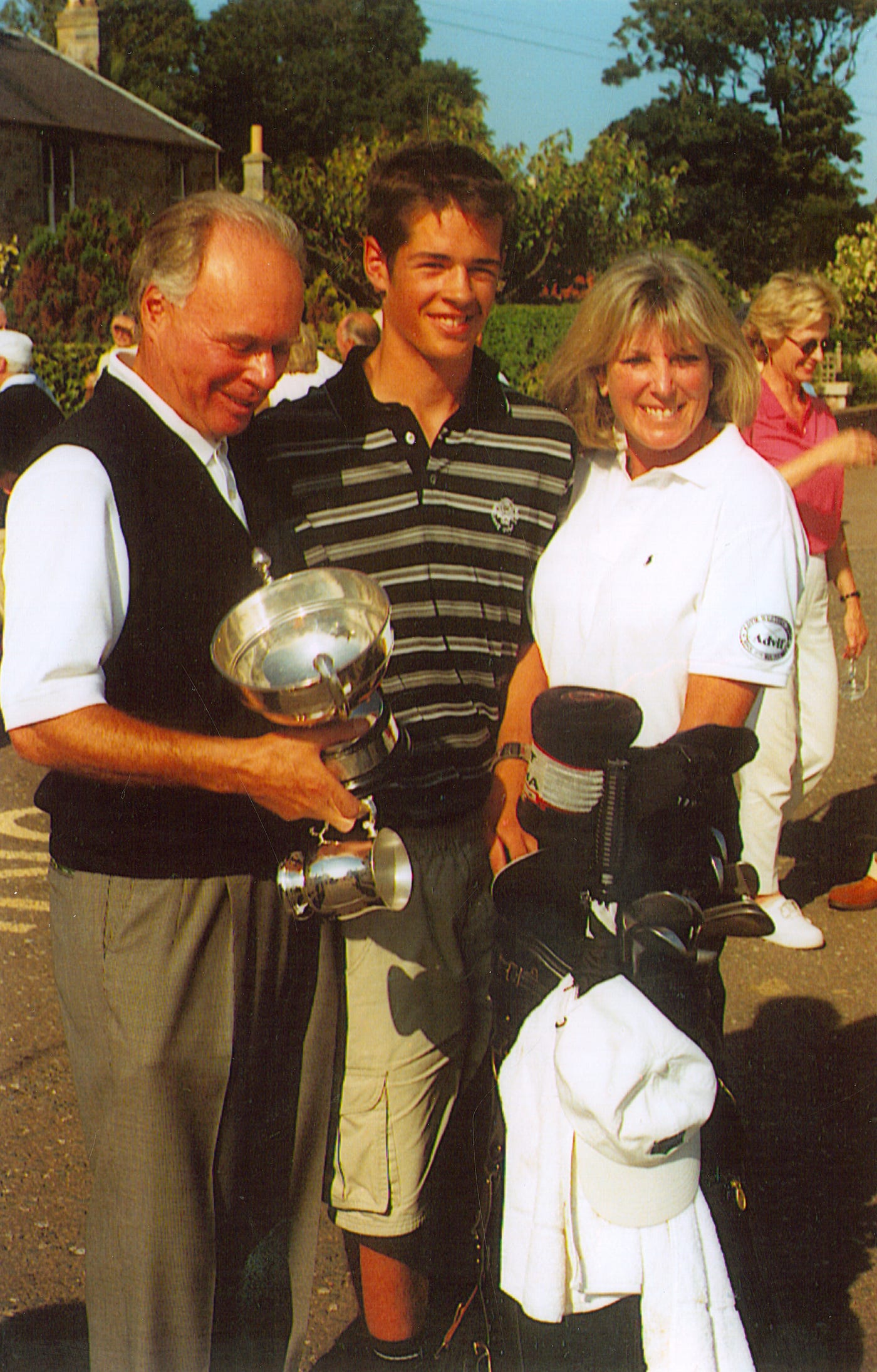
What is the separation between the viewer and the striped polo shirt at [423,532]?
2.19 m

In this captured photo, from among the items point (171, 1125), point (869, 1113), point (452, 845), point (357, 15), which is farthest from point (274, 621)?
point (357, 15)

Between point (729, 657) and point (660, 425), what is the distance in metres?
0.46

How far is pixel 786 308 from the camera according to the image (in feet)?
14.5

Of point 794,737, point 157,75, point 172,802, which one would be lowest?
point 794,737

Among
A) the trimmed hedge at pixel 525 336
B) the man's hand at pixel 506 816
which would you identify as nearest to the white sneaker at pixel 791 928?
the man's hand at pixel 506 816

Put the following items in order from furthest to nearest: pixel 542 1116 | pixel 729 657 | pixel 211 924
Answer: pixel 729 657, pixel 211 924, pixel 542 1116

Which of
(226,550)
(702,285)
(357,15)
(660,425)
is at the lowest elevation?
(226,550)

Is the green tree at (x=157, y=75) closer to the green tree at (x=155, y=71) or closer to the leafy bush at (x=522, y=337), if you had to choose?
the green tree at (x=155, y=71)

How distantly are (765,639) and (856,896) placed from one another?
2893mm

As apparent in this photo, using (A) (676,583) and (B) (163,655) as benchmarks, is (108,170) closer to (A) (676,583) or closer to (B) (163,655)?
(A) (676,583)

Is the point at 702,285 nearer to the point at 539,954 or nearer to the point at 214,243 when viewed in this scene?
the point at 214,243

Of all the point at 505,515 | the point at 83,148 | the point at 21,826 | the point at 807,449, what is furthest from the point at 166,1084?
the point at 83,148

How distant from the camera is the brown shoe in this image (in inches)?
183

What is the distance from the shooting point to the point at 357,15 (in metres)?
4.09
